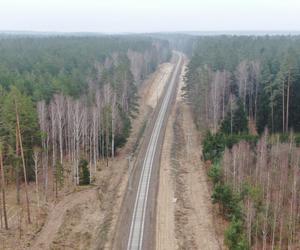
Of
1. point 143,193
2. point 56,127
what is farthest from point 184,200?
point 56,127

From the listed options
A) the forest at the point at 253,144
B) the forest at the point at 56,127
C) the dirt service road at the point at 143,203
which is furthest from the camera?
the forest at the point at 56,127

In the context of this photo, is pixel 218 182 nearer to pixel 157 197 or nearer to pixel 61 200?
pixel 157 197

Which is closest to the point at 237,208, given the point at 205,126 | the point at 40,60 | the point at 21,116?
the point at 21,116

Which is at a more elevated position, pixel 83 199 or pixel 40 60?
pixel 40 60

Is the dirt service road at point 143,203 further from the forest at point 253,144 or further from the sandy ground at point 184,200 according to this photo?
the forest at point 253,144

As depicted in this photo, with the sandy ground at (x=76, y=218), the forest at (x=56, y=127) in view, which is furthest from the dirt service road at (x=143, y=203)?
the forest at (x=56, y=127)

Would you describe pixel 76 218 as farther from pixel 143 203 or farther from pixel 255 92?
pixel 255 92
